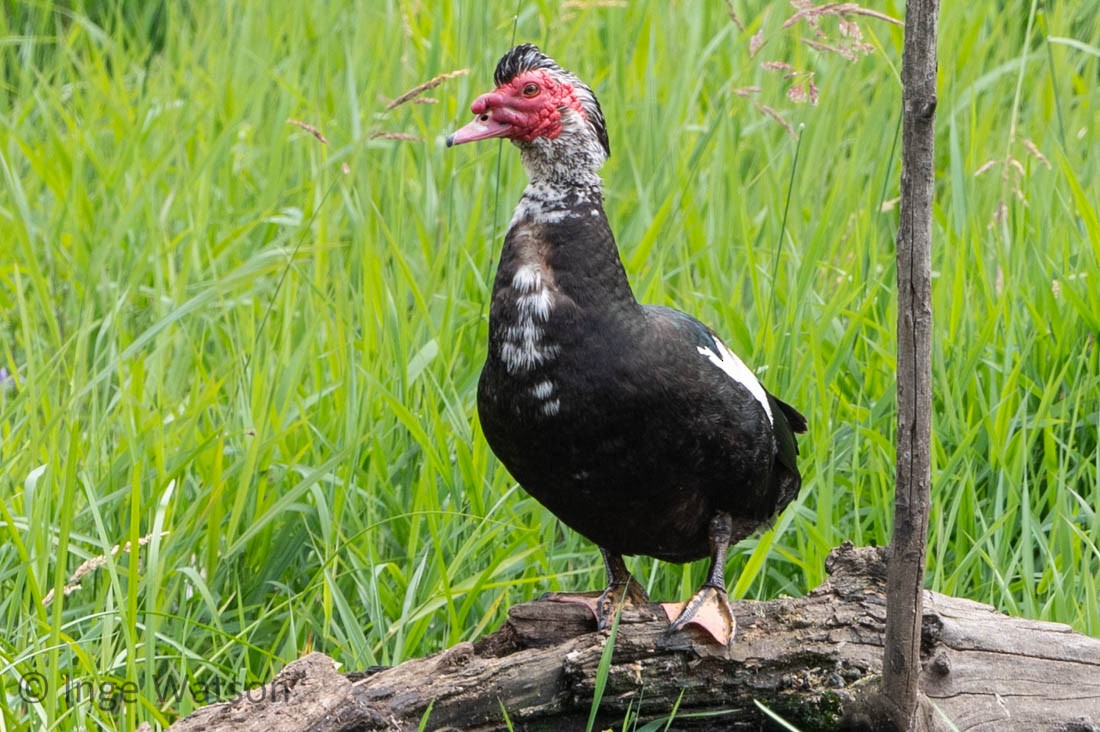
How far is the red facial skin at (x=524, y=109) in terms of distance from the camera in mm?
3006

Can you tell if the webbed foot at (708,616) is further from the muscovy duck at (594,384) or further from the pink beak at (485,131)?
the pink beak at (485,131)

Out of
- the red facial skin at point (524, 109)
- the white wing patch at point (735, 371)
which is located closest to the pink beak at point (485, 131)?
the red facial skin at point (524, 109)

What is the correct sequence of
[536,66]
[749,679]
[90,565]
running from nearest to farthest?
[749,679] < [90,565] < [536,66]

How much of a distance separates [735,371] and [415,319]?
1324 millimetres

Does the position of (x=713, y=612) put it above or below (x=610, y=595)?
above

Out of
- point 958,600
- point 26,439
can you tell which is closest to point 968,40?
point 958,600

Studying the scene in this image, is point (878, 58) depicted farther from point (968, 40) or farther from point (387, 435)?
point (387, 435)

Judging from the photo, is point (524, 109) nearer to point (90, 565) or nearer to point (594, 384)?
point (594, 384)

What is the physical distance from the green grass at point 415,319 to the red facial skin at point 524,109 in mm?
813

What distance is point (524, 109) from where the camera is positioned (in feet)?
9.86

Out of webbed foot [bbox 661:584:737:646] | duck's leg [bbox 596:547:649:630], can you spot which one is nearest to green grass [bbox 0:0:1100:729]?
duck's leg [bbox 596:547:649:630]

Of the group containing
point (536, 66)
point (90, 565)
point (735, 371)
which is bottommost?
point (90, 565)

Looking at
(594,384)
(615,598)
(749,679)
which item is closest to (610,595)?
(615,598)

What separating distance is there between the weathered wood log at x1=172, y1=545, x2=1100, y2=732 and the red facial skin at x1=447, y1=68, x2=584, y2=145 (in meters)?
1.08
